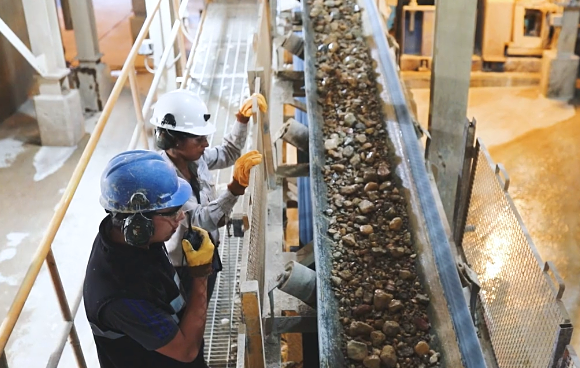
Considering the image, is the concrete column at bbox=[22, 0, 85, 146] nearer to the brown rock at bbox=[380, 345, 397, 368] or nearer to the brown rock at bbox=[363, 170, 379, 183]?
the brown rock at bbox=[363, 170, 379, 183]

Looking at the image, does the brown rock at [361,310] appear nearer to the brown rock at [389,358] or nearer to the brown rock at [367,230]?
the brown rock at [389,358]

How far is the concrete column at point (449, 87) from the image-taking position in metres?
4.97

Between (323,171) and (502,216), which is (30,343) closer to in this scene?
(323,171)

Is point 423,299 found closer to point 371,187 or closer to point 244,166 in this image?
point 371,187

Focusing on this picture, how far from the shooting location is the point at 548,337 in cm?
310

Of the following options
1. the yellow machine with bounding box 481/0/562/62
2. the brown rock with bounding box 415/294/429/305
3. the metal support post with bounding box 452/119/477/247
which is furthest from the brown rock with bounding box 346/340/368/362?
the yellow machine with bounding box 481/0/562/62

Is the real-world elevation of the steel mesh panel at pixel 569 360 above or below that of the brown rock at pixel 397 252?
below

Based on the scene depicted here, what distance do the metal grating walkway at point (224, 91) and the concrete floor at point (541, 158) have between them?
3421mm

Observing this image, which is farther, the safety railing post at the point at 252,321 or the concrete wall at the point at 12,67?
the concrete wall at the point at 12,67

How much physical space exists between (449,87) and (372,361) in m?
3.23

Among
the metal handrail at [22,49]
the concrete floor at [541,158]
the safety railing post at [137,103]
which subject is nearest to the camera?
the safety railing post at [137,103]

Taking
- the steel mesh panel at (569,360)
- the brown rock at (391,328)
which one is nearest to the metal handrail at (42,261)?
the brown rock at (391,328)

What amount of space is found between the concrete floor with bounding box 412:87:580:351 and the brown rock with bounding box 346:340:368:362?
3311 mm

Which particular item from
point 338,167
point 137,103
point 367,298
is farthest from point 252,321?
A: point 137,103
